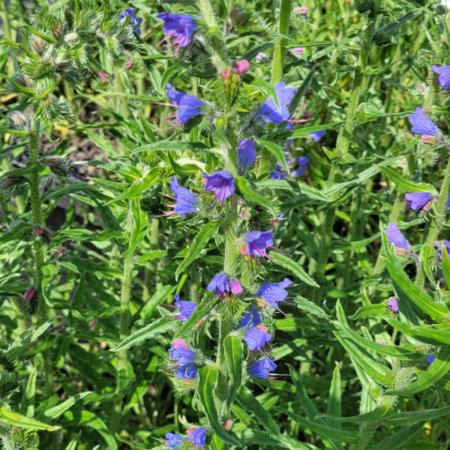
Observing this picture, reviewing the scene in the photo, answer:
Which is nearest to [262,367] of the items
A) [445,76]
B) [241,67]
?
[241,67]

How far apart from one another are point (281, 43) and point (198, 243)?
33.8 inches

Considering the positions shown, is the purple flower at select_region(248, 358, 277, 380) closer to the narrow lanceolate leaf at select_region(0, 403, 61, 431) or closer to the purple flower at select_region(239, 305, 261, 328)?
the purple flower at select_region(239, 305, 261, 328)

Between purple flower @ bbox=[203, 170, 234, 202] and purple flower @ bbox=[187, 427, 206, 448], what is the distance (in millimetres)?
922

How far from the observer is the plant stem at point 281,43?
91.5 inches

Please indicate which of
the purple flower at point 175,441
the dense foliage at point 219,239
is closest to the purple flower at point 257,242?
the dense foliage at point 219,239

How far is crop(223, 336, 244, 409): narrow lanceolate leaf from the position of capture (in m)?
1.99

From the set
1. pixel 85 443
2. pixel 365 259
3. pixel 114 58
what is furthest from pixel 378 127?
pixel 85 443

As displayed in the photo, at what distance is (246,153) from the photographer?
1.92m

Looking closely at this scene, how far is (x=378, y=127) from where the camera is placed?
4.05 meters

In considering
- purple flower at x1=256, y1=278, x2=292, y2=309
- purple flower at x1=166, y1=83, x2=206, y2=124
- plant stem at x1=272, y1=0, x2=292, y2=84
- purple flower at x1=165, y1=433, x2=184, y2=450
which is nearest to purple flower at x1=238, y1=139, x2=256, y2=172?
purple flower at x1=166, y1=83, x2=206, y2=124

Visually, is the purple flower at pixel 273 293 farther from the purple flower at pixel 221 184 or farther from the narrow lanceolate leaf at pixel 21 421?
the narrow lanceolate leaf at pixel 21 421

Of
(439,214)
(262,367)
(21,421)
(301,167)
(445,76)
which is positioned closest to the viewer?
(21,421)

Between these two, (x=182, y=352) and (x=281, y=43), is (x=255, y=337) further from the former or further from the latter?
(x=281, y=43)

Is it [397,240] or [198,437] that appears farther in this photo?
[397,240]
